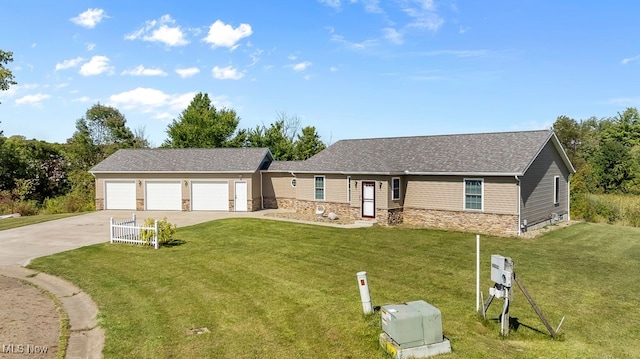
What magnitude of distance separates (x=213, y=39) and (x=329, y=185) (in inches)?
476

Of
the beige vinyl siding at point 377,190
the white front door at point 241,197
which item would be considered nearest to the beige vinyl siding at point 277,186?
the white front door at point 241,197

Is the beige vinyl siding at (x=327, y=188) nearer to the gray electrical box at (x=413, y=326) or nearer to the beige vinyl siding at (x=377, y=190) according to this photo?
the beige vinyl siding at (x=377, y=190)

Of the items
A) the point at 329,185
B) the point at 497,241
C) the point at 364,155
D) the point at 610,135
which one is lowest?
the point at 497,241

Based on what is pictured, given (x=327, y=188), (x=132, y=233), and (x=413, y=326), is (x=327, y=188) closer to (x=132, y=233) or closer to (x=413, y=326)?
(x=132, y=233)

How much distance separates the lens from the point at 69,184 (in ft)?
130

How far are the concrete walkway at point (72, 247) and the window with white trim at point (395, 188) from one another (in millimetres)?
2155

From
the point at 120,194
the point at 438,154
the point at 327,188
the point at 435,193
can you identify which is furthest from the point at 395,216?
the point at 120,194

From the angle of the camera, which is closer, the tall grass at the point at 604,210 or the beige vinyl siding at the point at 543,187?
the beige vinyl siding at the point at 543,187

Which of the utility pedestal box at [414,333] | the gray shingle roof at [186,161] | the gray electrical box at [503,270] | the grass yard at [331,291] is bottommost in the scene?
the grass yard at [331,291]

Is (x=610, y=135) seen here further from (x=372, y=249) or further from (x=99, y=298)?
(x=99, y=298)

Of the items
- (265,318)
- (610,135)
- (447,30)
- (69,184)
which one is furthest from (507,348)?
(610,135)

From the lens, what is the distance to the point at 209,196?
91.0 feet

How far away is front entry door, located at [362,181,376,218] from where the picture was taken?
21781mm

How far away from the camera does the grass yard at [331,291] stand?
22.3 ft
